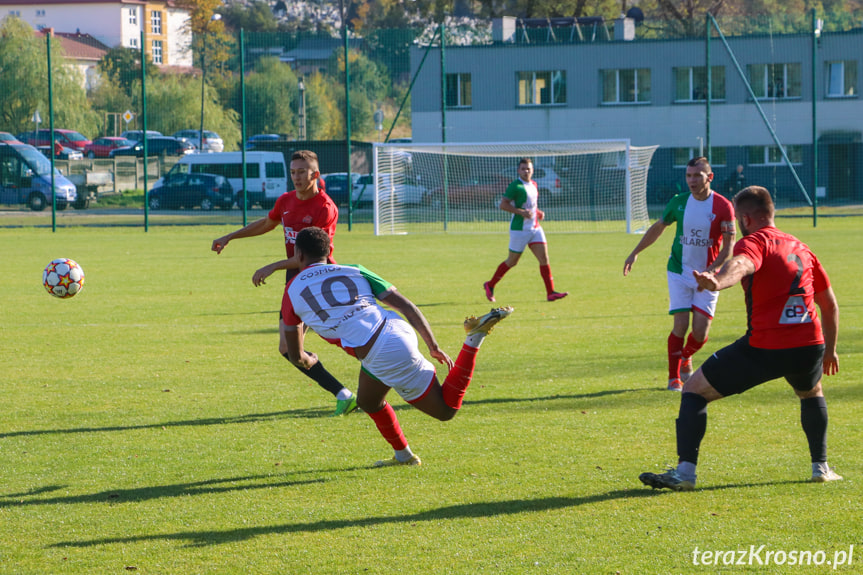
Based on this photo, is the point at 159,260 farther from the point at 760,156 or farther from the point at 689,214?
the point at 760,156

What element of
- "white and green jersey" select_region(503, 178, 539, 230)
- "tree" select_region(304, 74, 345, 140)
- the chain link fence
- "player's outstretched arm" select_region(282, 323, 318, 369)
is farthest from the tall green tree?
"player's outstretched arm" select_region(282, 323, 318, 369)

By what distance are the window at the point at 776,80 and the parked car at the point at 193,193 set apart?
24.5m

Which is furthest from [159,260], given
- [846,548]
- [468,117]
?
[468,117]

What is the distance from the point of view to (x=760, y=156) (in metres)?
39.6

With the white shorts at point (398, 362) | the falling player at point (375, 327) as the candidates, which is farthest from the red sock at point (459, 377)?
the white shorts at point (398, 362)

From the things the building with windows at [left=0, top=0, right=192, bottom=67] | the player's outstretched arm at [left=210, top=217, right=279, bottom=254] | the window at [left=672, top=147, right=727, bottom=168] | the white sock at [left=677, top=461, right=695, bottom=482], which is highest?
the building with windows at [left=0, top=0, right=192, bottom=67]

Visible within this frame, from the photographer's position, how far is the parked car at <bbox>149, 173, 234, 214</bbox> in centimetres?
3284

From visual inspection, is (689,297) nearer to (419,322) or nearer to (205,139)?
(419,322)

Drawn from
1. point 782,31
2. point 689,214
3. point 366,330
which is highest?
point 782,31

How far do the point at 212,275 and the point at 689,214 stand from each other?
11816 millimetres

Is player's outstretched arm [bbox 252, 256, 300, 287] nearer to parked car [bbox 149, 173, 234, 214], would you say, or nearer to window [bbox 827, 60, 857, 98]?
parked car [bbox 149, 173, 234, 214]

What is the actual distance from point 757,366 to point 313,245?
8.71 ft

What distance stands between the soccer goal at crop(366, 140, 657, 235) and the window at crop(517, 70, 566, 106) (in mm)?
12922

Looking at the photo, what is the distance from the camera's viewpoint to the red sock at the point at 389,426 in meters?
6.16
